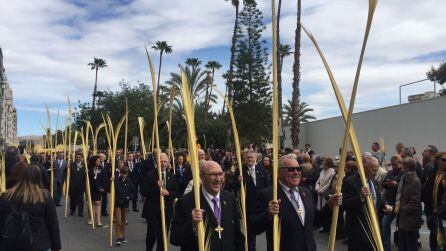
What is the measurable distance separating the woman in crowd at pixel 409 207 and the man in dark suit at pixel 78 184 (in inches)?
364

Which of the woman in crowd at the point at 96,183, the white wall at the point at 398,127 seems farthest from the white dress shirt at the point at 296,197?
the white wall at the point at 398,127

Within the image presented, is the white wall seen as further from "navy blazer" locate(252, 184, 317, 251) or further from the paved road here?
"navy blazer" locate(252, 184, 317, 251)

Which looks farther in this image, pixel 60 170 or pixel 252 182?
pixel 60 170

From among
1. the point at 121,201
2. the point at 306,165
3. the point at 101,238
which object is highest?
the point at 306,165

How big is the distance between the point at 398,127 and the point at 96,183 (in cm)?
1184

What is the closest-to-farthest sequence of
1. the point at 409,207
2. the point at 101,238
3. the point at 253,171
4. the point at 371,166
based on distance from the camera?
the point at 371,166, the point at 409,207, the point at 253,171, the point at 101,238

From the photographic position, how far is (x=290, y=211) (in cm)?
424

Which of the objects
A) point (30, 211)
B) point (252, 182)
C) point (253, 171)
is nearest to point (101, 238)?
point (253, 171)

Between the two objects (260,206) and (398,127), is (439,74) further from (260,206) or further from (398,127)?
(260,206)

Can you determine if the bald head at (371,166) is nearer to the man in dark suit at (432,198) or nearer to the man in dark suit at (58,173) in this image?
the man in dark suit at (432,198)

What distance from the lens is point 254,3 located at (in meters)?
38.3

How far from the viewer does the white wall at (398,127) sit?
54.1 feet

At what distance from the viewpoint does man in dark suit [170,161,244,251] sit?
4.08m

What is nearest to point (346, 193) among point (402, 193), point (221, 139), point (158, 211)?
point (402, 193)
